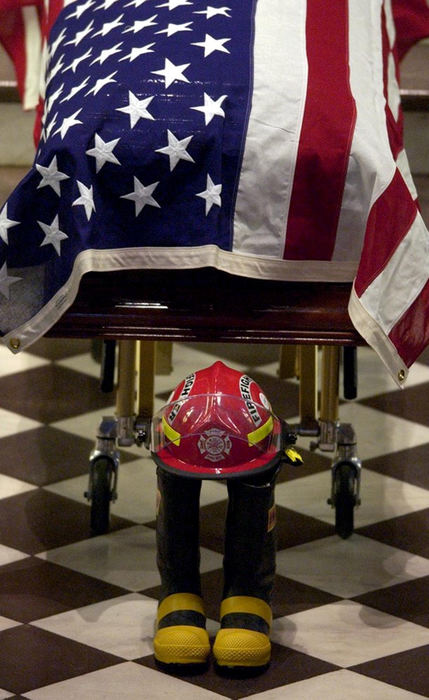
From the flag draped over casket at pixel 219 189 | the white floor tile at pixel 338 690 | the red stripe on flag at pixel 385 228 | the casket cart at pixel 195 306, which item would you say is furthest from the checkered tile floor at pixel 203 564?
the red stripe on flag at pixel 385 228

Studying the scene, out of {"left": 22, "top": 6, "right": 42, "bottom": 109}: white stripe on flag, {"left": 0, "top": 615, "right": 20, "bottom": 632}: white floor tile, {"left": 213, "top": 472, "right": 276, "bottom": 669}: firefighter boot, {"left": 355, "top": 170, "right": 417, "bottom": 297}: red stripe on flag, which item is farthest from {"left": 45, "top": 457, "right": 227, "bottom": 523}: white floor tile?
{"left": 22, "top": 6, "right": 42, "bottom": 109}: white stripe on flag

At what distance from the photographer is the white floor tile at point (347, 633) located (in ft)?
9.15

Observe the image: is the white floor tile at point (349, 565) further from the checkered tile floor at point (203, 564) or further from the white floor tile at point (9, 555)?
the white floor tile at point (9, 555)

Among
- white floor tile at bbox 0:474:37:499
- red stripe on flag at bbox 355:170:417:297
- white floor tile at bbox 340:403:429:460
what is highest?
red stripe on flag at bbox 355:170:417:297

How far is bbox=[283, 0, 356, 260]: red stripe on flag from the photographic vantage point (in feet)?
9.36

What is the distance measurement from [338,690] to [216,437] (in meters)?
0.47

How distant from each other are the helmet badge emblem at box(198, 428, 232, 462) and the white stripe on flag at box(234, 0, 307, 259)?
1.22ft

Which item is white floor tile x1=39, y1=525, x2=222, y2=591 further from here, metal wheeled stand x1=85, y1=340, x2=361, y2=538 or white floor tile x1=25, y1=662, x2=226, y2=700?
white floor tile x1=25, y1=662, x2=226, y2=700

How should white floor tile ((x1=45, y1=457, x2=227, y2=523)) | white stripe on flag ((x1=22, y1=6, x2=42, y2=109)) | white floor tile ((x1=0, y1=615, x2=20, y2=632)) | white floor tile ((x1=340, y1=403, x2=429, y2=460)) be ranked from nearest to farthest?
white floor tile ((x1=0, y1=615, x2=20, y2=632)), white floor tile ((x1=45, y1=457, x2=227, y2=523)), white floor tile ((x1=340, y1=403, x2=429, y2=460)), white stripe on flag ((x1=22, y1=6, x2=42, y2=109))

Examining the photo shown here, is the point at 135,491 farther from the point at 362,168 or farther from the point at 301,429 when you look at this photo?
the point at 362,168

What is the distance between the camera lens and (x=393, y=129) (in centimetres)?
306

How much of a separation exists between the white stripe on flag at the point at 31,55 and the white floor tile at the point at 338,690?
1.93 m

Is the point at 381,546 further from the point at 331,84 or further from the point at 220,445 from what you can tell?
the point at 331,84

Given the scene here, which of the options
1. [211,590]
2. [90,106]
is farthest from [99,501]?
[90,106]
